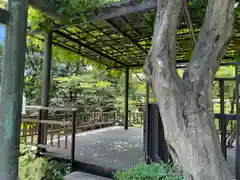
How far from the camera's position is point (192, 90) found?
1827 millimetres

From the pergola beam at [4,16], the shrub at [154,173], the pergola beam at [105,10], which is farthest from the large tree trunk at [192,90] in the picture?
the pergola beam at [4,16]

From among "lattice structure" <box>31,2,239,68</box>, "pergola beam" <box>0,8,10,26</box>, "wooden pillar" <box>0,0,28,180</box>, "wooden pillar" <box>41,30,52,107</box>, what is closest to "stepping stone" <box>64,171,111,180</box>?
"wooden pillar" <box>0,0,28,180</box>

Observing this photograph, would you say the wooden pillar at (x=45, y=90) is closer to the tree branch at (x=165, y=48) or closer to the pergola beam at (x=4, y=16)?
the pergola beam at (x=4, y=16)

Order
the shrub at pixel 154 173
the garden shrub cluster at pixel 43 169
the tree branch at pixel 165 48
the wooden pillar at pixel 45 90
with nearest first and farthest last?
the tree branch at pixel 165 48, the shrub at pixel 154 173, the garden shrub cluster at pixel 43 169, the wooden pillar at pixel 45 90

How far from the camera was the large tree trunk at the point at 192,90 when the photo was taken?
5.64ft

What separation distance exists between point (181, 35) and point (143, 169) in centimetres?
295

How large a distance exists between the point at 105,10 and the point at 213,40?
1.86 m

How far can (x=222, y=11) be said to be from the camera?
6.26 feet

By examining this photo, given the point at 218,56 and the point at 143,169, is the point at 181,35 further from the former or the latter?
the point at 143,169

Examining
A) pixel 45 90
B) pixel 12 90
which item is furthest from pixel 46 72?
pixel 12 90

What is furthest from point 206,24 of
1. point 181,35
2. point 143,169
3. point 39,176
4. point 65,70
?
point 65,70

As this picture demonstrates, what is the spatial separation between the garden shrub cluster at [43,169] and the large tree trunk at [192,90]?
2.07 m

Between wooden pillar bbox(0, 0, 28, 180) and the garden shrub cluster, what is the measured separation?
1017 millimetres

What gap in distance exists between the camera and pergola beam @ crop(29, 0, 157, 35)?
Answer: 111 inches
